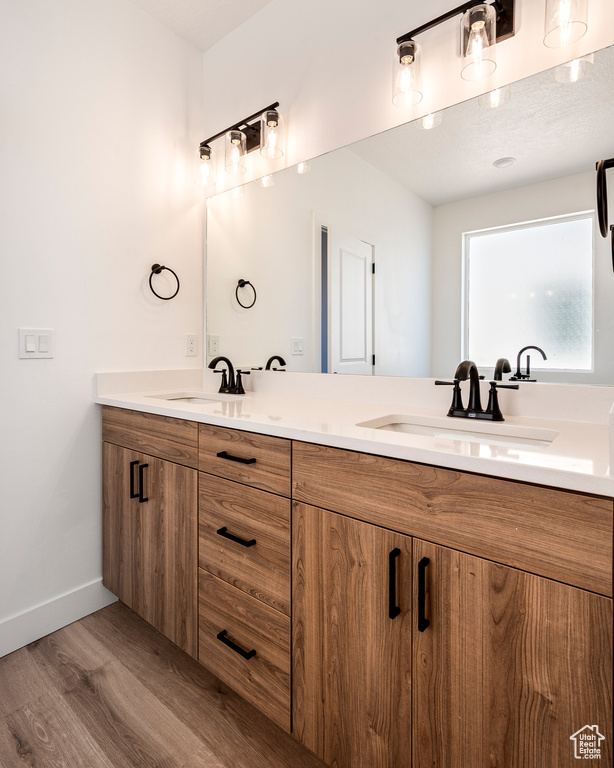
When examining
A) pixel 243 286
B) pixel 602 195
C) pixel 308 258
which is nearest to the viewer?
pixel 602 195

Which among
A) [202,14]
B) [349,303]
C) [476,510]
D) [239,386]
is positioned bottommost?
[476,510]

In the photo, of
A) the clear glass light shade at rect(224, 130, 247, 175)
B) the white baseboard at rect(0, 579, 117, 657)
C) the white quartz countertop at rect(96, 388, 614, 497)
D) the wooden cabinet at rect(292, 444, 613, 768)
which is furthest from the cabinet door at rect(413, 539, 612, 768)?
the clear glass light shade at rect(224, 130, 247, 175)

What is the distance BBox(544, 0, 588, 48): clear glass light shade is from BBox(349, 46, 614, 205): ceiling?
7 centimetres

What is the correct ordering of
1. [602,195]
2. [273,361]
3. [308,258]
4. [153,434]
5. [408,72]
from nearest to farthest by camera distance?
[602,195] < [408,72] < [153,434] < [308,258] < [273,361]

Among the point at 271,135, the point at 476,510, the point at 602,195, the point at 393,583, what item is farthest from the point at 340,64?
the point at 393,583

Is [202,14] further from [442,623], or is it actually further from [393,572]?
[442,623]

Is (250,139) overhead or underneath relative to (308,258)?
overhead

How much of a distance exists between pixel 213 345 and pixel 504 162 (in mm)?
1516

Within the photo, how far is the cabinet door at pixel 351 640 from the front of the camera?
3.06 ft

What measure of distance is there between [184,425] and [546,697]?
3.80 feet

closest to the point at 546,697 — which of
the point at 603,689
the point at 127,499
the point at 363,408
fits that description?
the point at 603,689

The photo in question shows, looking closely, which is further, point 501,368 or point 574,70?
point 501,368

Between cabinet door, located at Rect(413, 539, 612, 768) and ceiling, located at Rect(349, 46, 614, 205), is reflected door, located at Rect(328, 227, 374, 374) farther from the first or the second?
cabinet door, located at Rect(413, 539, 612, 768)

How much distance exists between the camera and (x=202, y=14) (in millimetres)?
2008
